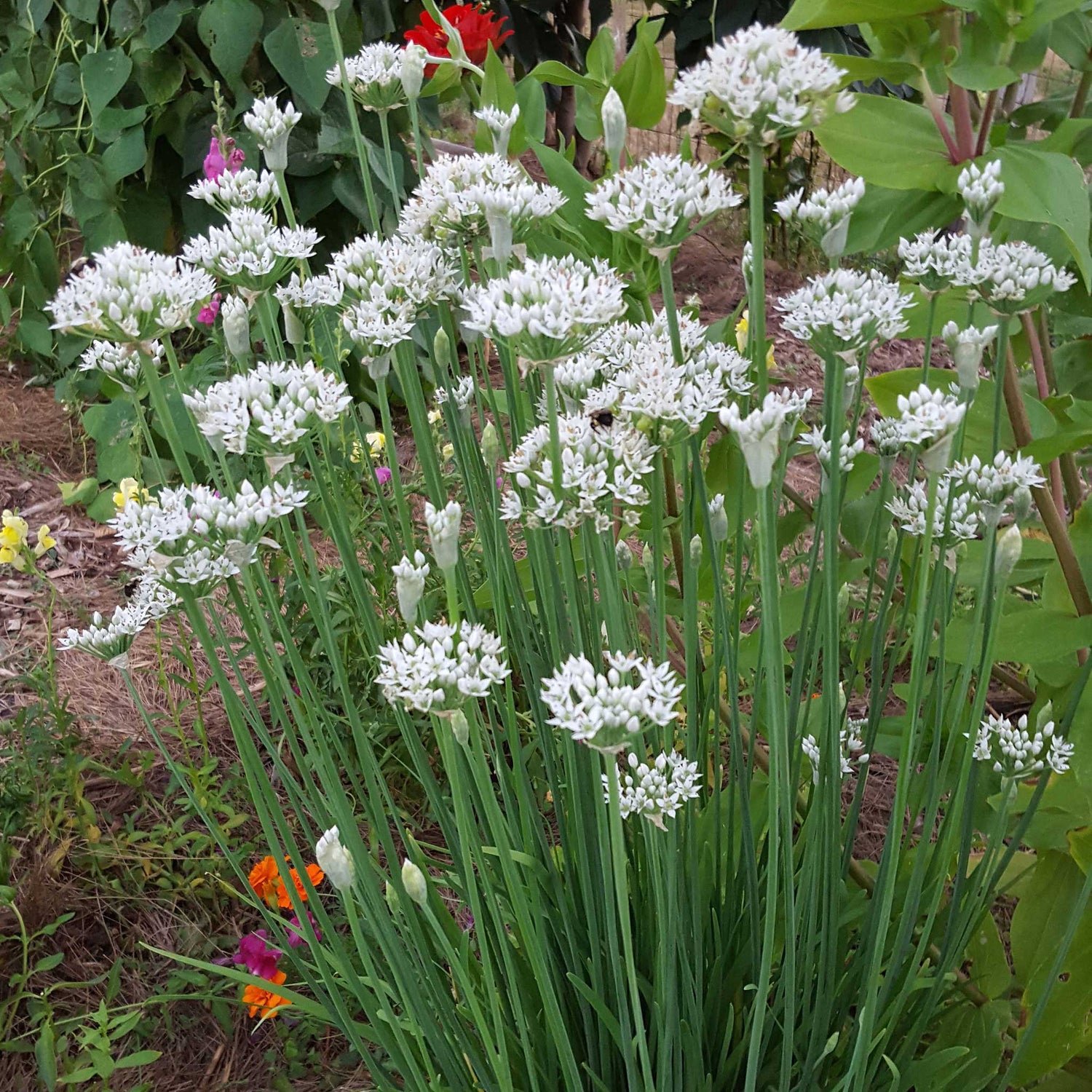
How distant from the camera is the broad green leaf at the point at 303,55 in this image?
7.72ft

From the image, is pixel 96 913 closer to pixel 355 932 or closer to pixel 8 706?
pixel 8 706

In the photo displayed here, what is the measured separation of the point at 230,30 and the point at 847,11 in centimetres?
196

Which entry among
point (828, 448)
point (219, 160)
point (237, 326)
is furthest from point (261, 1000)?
point (219, 160)

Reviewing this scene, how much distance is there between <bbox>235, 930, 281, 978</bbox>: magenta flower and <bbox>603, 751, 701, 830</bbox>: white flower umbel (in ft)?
2.78

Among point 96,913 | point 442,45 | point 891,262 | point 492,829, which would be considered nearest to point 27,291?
point 442,45

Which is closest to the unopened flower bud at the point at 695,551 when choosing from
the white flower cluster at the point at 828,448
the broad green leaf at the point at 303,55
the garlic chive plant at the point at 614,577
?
the garlic chive plant at the point at 614,577

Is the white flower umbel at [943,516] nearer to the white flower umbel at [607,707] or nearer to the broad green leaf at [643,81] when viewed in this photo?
the white flower umbel at [607,707]

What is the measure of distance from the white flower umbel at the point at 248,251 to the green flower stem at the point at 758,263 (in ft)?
1.19

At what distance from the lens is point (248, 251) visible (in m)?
0.77

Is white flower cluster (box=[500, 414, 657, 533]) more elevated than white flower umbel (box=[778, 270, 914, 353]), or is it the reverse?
white flower umbel (box=[778, 270, 914, 353])

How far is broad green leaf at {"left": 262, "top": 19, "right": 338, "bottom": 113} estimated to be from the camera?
2.35m

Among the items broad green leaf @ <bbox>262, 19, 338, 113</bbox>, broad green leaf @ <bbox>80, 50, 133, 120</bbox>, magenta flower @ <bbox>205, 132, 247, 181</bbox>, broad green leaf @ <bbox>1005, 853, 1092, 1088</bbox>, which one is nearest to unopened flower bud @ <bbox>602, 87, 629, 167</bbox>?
broad green leaf @ <bbox>1005, 853, 1092, 1088</bbox>

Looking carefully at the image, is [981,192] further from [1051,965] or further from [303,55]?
[303,55]

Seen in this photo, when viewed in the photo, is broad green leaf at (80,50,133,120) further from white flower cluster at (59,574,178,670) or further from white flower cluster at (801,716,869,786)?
white flower cluster at (801,716,869,786)
